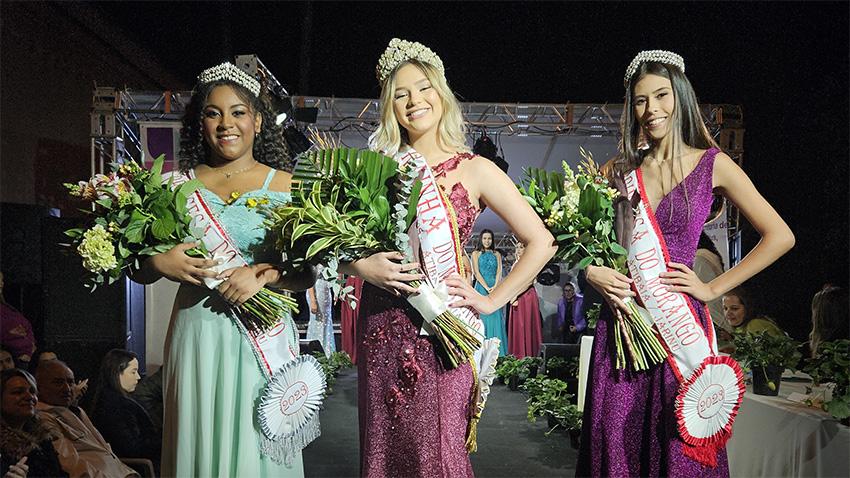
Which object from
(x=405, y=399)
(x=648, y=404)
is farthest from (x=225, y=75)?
(x=648, y=404)

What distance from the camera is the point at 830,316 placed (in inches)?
151

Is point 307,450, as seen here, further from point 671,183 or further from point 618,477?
point 671,183

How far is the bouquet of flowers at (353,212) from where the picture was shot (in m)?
1.69

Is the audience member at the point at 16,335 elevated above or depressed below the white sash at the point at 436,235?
below

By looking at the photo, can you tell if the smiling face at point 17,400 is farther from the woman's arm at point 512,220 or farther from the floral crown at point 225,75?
the woman's arm at point 512,220

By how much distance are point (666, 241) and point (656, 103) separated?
15.4 inches

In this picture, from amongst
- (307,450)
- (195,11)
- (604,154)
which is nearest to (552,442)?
(307,450)

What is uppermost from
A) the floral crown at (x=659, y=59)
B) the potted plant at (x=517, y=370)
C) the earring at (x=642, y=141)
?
the floral crown at (x=659, y=59)

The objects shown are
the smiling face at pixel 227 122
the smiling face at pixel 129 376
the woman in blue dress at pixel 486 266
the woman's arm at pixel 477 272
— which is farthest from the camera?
the woman in blue dress at pixel 486 266

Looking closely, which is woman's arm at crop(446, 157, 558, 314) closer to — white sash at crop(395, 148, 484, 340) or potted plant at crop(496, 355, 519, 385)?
white sash at crop(395, 148, 484, 340)

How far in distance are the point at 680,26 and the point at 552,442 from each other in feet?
7.95

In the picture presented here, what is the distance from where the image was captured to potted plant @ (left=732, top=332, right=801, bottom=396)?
2906 millimetres

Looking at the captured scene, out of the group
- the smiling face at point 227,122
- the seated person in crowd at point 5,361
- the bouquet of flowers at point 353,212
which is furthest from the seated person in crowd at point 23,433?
the bouquet of flowers at point 353,212

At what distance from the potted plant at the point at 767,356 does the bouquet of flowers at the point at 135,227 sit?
2009 millimetres
